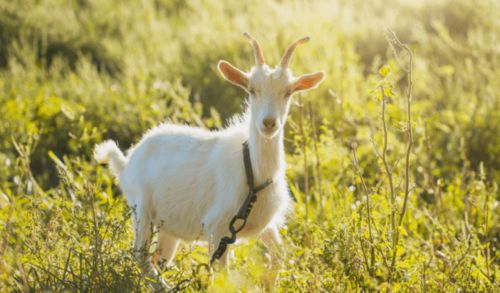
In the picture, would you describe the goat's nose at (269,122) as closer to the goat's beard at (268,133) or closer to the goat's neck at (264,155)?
the goat's beard at (268,133)

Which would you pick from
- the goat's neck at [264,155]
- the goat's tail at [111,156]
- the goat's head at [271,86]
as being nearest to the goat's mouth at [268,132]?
the goat's head at [271,86]

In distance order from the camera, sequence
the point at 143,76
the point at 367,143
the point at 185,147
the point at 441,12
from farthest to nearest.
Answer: the point at 441,12 → the point at 143,76 → the point at 367,143 → the point at 185,147

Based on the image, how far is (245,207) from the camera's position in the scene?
12.7 feet

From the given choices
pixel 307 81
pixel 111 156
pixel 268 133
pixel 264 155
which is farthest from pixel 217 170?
pixel 111 156

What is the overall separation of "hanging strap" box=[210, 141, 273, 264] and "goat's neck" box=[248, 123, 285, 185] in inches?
1.4

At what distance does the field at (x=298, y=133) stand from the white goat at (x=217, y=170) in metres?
0.17

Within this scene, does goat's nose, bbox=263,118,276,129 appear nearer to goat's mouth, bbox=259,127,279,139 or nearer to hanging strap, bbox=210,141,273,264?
goat's mouth, bbox=259,127,279,139

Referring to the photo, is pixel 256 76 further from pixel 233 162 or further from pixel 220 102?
pixel 220 102

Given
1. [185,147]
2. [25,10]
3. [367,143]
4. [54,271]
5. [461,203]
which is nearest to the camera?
[54,271]

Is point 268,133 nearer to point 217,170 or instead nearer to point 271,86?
point 271,86

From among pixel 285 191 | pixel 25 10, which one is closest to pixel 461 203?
pixel 285 191

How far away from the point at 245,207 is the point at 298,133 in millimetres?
790

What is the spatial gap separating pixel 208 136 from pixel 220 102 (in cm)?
394

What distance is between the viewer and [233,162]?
413cm
